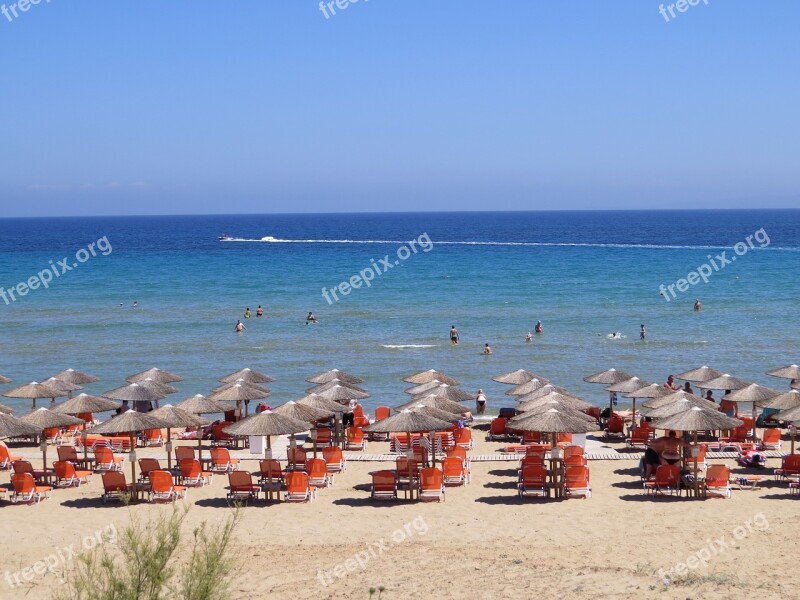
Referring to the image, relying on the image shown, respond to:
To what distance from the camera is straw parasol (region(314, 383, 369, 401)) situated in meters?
22.9

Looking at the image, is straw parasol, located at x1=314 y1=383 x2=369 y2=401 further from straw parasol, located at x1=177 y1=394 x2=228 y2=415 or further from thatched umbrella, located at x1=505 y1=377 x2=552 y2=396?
thatched umbrella, located at x1=505 y1=377 x2=552 y2=396

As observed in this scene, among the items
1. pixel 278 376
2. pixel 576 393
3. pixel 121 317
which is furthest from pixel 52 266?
pixel 576 393

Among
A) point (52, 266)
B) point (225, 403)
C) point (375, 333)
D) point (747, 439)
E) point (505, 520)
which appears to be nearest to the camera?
point (505, 520)

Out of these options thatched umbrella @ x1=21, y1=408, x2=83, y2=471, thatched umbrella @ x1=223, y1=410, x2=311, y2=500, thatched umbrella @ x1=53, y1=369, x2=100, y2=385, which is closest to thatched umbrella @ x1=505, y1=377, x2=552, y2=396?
thatched umbrella @ x1=223, y1=410, x2=311, y2=500

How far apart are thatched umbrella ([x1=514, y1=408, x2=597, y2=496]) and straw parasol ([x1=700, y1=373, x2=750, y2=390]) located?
23.8 ft

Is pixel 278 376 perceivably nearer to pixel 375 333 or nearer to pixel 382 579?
pixel 375 333

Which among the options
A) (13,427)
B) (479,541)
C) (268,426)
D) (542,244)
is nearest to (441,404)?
(268,426)

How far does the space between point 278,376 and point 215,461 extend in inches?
556

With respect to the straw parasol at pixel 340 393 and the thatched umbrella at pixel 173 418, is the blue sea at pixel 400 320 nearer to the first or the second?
the straw parasol at pixel 340 393

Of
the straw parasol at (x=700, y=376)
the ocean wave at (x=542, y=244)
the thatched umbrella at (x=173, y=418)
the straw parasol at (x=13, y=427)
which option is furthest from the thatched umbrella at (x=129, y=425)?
the ocean wave at (x=542, y=244)

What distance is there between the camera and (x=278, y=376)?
3359 cm

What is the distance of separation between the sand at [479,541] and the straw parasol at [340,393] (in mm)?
3902

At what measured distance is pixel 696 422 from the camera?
1728 centimetres

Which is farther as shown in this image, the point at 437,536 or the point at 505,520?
the point at 505,520
